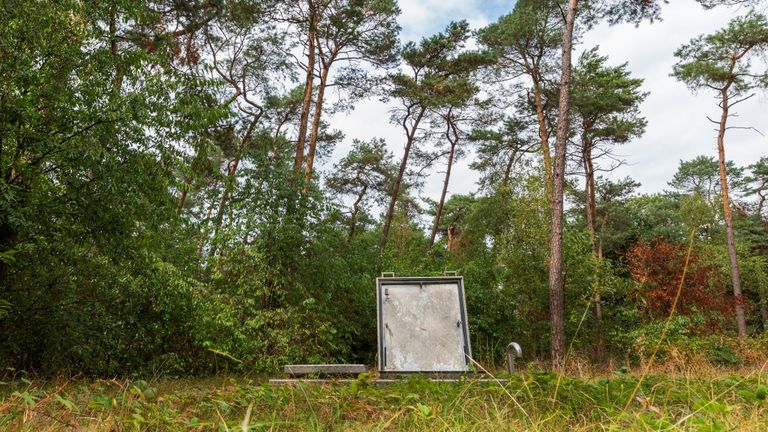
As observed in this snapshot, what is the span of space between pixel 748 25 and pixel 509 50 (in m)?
8.72

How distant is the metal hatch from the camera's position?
7539mm

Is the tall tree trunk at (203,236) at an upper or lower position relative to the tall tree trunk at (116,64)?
lower

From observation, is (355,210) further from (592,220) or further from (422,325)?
(422,325)

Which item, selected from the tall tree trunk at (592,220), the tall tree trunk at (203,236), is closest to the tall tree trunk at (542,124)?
the tall tree trunk at (592,220)

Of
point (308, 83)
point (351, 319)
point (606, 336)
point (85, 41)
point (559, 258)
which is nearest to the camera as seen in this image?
point (85, 41)

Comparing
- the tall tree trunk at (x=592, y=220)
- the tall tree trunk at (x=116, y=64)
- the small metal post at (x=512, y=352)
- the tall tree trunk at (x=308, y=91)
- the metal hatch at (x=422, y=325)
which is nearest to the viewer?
the small metal post at (x=512, y=352)

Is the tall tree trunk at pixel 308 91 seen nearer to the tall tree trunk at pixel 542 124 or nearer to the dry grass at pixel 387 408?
the tall tree trunk at pixel 542 124

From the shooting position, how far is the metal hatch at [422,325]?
754 centimetres

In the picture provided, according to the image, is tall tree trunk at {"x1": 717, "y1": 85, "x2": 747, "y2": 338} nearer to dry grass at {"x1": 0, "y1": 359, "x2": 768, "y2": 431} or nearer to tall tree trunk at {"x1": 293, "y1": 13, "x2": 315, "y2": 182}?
tall tree trunk at {"x1": 293, "y1": 13, "x2": 315, "y2": 182}

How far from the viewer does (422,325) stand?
25.9 ft

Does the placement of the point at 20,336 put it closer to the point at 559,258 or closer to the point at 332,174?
the point at 559,258

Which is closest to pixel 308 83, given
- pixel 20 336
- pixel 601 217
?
pixel 20 336

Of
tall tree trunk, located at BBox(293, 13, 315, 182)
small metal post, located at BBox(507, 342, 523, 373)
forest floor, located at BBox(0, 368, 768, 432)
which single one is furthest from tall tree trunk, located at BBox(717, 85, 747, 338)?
forest floor, located at BBox(0, 368, 768, 432)

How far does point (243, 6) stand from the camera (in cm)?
1281
